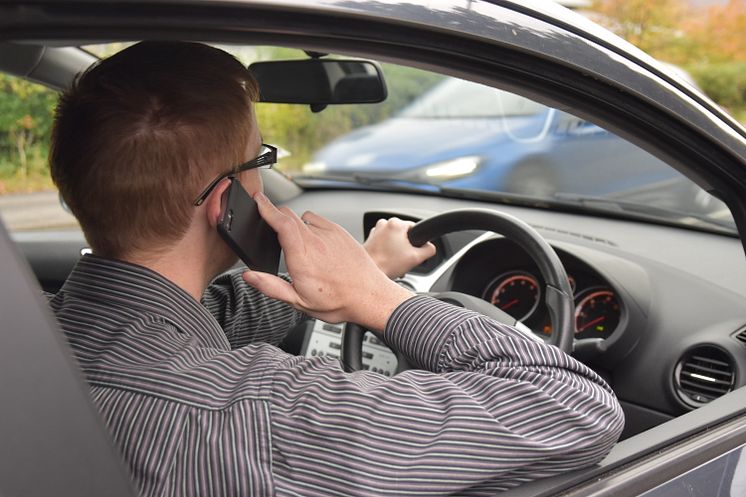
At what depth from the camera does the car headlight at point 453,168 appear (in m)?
4.20

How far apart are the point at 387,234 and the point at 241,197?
66 cm

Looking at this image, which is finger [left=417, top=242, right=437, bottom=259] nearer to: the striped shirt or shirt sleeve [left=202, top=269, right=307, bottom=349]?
shirt sleeve [left=202, top=269, right=307, bottom=349]

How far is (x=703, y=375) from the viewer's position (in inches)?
95.1

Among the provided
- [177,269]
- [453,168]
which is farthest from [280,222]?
[453,168]

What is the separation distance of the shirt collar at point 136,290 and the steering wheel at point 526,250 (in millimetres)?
828

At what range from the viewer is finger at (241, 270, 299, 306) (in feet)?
4.96

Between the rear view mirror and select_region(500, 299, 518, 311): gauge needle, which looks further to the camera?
select_region(500, 299, 518, 311): gauge needle

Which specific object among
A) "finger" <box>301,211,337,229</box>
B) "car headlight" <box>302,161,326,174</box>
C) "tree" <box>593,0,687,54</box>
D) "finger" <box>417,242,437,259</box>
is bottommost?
"car headlight" <box>302,161,326,174</box>

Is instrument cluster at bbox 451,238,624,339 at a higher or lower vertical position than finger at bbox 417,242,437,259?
lower

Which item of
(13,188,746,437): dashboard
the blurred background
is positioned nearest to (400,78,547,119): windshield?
the blurred background

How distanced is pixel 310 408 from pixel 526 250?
110 cm

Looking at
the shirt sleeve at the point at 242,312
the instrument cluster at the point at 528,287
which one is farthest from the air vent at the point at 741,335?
the shirt sleeve at the point at 242,312

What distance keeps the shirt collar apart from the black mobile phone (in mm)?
140

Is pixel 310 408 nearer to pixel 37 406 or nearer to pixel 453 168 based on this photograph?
pixel 37 406
